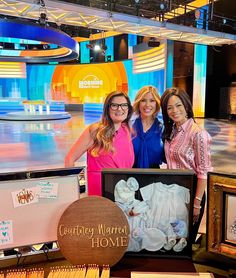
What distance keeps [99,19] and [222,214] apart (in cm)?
792

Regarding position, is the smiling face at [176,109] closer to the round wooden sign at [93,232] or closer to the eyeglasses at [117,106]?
the eyeglasses at [117,106]

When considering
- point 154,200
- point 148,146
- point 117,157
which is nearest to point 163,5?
point 148,146

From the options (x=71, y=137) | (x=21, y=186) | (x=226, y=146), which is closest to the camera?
(x=21, y=186)

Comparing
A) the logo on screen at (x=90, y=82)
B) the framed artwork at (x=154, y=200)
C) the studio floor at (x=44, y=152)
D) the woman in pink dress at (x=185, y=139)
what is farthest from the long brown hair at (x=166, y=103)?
the logo on screen at (x=90, y=82)

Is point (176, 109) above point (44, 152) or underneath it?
above

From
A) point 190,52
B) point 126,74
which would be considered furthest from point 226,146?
point 126,74

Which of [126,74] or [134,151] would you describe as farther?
[126,74]

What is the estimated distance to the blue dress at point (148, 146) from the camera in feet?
5.14

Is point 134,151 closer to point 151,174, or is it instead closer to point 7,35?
point 151,174

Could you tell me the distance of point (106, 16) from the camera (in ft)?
25.9

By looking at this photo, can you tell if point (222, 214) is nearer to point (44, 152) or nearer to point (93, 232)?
point (93, 232)

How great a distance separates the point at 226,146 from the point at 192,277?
23.2 feet

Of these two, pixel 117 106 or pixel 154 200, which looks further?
pixel 117 106

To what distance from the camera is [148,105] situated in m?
1.62
